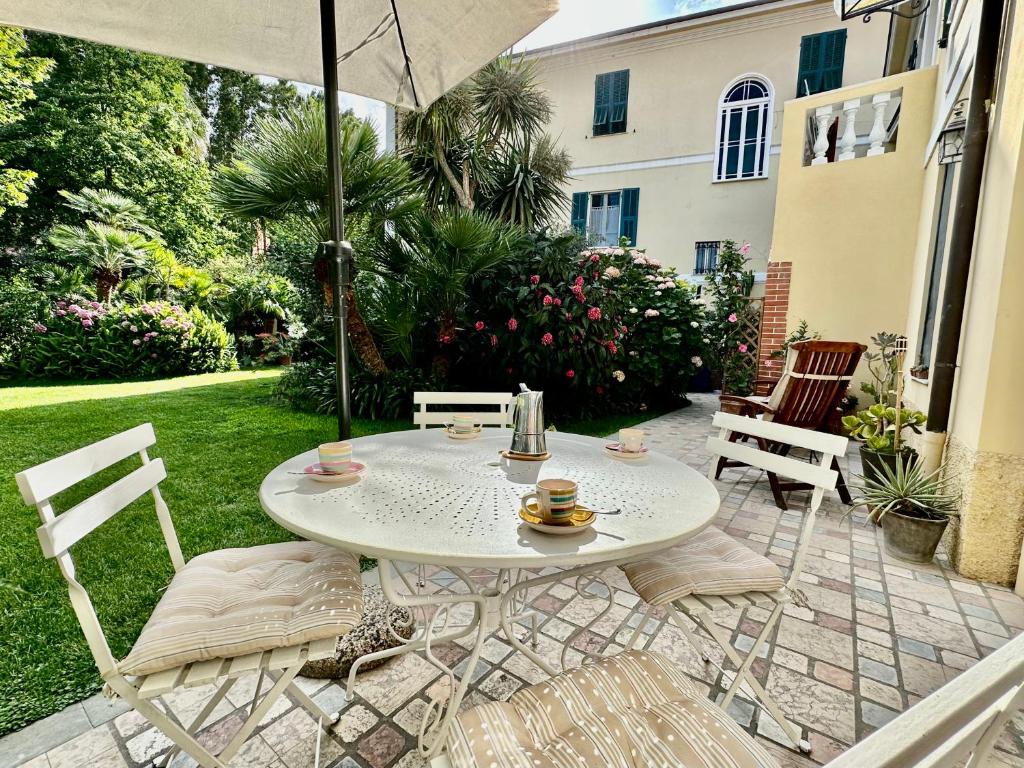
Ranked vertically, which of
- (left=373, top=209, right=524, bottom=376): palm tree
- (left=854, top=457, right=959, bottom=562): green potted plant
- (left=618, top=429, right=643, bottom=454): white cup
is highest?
(left=373, top=209, right=524, bottom=376): palm tree

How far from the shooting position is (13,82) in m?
8.34

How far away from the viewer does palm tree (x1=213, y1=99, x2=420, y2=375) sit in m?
3.98

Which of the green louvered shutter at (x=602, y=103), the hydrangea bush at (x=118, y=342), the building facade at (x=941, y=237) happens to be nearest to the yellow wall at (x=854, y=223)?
the building facade at (x=941, y=237)

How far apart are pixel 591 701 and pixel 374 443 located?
1.16 m

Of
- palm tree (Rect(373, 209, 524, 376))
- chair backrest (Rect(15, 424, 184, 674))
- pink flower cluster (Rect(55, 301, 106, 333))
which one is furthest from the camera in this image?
pink flower cluster (Rect(55, 301, 106, 333))

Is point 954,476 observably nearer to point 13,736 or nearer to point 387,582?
point 387,582

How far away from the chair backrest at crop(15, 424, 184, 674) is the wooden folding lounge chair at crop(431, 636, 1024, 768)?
29.4 inches

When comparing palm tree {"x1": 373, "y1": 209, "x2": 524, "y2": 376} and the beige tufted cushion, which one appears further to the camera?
palm tree {"x1": 373, "y1": 209, "x2": 524, "y2": 376}

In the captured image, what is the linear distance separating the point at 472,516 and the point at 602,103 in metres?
11.3

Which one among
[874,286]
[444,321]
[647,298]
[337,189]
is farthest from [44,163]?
[874,286]

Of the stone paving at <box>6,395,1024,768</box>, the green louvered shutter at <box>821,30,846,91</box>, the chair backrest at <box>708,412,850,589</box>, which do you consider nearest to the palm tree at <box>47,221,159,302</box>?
the stone paving at <box>6,395,1024,768</box>

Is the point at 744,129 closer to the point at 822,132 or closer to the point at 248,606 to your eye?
the point at 822,132

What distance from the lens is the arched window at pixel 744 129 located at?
9.12 meters

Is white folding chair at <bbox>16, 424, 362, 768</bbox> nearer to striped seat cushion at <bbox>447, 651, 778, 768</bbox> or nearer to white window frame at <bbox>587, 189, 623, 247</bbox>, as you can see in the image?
striped seat cushion at <bbox>447, 651, 778, 768</bbox>
